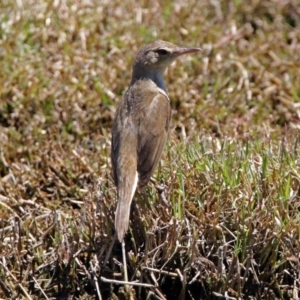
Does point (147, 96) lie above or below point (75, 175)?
above

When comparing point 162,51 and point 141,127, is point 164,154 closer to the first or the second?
point 141,127

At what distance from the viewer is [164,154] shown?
20.7ft

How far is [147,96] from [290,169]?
4.17 feet

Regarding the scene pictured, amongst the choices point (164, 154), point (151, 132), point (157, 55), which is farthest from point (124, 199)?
point (157, 55)

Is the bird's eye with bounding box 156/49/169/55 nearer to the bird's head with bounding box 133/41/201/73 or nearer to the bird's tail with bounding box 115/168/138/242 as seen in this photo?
the bird's head with bounding box 133/41/201/73

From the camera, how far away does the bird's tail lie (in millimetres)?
5176

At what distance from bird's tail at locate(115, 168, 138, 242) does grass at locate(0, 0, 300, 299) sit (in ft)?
0.62

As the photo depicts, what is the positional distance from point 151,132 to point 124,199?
0.74 metres

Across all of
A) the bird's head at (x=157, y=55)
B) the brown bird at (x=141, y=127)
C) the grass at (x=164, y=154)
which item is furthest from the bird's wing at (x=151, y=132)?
the bird's head at (x=157, y=55)

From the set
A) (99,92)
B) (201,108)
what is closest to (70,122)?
(99,92)

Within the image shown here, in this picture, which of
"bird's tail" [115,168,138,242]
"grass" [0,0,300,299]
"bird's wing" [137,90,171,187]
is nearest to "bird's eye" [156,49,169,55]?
"bird's wing" [137,90,171,187]

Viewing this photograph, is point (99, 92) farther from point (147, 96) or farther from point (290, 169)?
point (290, 169)

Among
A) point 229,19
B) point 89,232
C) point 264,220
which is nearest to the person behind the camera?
point 264,220

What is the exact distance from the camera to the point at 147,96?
6.34 meters
